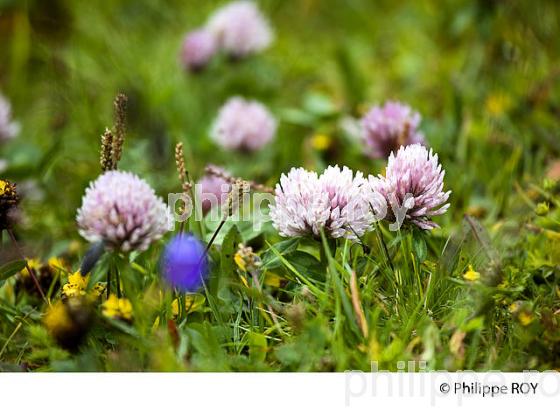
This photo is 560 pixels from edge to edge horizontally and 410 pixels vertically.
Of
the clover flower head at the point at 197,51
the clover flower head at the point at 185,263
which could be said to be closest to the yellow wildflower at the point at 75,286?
the clover flower head at the point at 185,263

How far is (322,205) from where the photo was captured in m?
1.29

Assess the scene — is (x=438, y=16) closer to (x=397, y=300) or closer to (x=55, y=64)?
(x=55, y=64)

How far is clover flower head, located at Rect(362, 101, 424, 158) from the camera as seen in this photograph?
1772 mm

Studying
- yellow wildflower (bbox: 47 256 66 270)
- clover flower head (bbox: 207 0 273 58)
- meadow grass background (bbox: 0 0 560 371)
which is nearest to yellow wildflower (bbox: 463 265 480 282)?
meadow grass background (bbox: 0 0 560 371)

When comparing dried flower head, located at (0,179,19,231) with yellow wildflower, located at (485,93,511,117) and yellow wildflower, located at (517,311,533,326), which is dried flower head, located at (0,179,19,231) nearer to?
yellow wildflower, located at (517,311,533,326)

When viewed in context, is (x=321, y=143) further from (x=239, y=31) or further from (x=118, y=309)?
(x=118, y=309)

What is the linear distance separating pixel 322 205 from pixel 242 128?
0.87m

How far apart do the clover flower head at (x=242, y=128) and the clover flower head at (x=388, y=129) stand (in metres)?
0.41

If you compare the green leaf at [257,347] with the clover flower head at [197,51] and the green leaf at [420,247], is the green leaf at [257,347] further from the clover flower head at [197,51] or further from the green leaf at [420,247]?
the clover flower head at [197,51]

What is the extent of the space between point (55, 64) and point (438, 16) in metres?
1.41

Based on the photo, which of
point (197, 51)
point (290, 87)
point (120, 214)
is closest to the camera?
point (120, 214)

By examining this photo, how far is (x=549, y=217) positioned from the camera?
60.3 inches

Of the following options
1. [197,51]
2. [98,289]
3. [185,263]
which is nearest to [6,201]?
[98,289]
